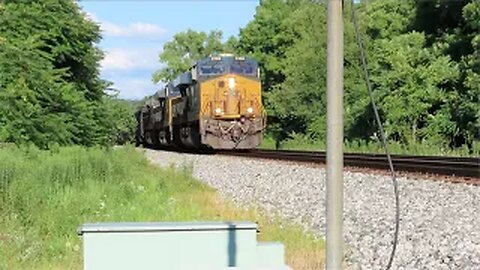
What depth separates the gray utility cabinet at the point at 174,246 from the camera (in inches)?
178

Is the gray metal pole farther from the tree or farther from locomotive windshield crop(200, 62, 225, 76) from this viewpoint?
the tree

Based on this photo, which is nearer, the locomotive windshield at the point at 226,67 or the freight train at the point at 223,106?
the freight train at the point at 223,106

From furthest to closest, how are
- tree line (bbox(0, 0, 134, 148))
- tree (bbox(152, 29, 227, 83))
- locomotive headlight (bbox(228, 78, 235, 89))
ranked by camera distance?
tree (bbox(152, 29, 227, 83)) → locomotive headlight (bbox(228, 78, 235, 89)) → tree line (bbox(0, 0, 134, 148))

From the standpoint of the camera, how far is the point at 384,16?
149 feet

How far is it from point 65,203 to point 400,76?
82.8 feet

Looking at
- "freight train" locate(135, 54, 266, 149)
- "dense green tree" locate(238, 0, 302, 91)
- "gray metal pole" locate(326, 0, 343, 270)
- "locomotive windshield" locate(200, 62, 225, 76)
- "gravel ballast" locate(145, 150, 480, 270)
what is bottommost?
"gravel ballast" locate(145, 150, 480, 270)

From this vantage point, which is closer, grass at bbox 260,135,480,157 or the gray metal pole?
the gray metal pole

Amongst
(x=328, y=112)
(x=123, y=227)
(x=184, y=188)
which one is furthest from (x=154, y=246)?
(x=184, y=188)

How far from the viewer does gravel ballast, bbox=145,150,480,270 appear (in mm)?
7293

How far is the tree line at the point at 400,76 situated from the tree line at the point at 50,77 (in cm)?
1172

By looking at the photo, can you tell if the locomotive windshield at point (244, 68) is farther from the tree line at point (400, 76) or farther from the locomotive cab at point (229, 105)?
the tree line at point (400, 76)

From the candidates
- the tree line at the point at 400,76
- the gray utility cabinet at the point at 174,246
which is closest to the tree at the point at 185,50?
the tree line at the point at 400,76

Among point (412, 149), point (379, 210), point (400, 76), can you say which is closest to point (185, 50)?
point (400, 76)

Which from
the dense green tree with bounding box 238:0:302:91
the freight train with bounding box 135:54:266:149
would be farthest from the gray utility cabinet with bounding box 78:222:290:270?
the dense green tree with bounding box 238:0:302:91
